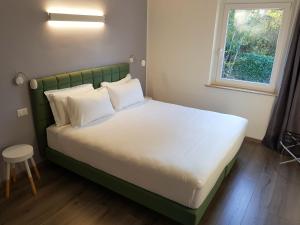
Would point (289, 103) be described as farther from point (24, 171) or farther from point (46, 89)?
point (24, 171)

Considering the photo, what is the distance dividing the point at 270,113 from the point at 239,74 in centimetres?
76

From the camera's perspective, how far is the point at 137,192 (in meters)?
2.07

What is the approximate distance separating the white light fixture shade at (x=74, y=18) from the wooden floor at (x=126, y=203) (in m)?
1.75

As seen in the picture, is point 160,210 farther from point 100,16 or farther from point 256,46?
point 256,46

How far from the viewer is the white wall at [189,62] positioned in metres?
3.50

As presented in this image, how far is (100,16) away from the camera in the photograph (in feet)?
9.99

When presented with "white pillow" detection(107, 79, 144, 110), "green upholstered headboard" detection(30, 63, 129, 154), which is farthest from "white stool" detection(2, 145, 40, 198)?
"white pillow" detection(107, 79, 144, 110)

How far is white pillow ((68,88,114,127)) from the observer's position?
102 inches

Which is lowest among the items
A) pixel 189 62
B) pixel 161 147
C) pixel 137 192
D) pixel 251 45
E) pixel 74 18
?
pixel 137 192

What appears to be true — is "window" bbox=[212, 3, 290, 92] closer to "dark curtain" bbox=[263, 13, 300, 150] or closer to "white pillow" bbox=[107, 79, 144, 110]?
"dark curtain" bbox=[263, 13, 300, 150]

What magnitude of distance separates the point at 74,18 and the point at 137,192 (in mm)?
2083

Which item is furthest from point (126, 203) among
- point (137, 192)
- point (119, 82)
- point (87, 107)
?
point (119, 82)

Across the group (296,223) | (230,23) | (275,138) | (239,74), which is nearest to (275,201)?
(296,223)

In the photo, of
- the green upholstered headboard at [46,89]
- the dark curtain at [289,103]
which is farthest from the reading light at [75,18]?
the dark curtain at [289,103]
